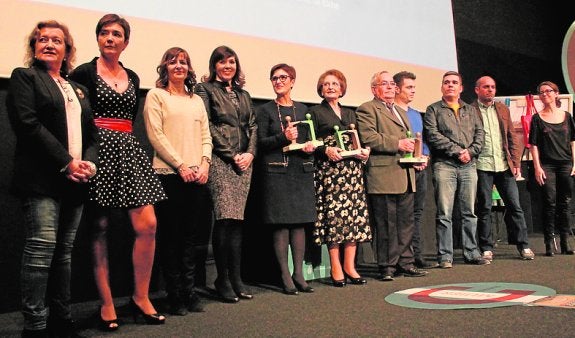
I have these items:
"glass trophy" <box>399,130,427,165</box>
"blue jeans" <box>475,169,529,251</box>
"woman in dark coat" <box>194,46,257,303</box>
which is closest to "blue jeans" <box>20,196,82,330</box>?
"woman in dark coat" <box>194,46,257,303</box>

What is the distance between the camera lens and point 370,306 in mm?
2729

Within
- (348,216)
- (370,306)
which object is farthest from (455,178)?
(370,306)

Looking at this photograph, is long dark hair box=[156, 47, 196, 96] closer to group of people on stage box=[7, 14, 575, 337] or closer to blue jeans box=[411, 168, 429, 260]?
group of people on stage box=[7, 14, 575, 337]

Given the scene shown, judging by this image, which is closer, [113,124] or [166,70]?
[113,124]

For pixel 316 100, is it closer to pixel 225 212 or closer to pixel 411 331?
pixel 225 212

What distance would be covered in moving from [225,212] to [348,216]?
82 cm

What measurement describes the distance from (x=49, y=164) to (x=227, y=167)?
3.65 ft

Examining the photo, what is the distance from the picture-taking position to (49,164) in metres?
2.08

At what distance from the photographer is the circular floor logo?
8.59 feet

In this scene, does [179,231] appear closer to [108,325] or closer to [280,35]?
[108,325]

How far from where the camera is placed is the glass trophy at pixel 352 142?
3.46 m

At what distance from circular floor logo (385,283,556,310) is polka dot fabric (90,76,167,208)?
1.25 m

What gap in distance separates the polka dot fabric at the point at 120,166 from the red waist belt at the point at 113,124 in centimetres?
2

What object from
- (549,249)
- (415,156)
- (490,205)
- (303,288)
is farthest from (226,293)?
(549,249)
